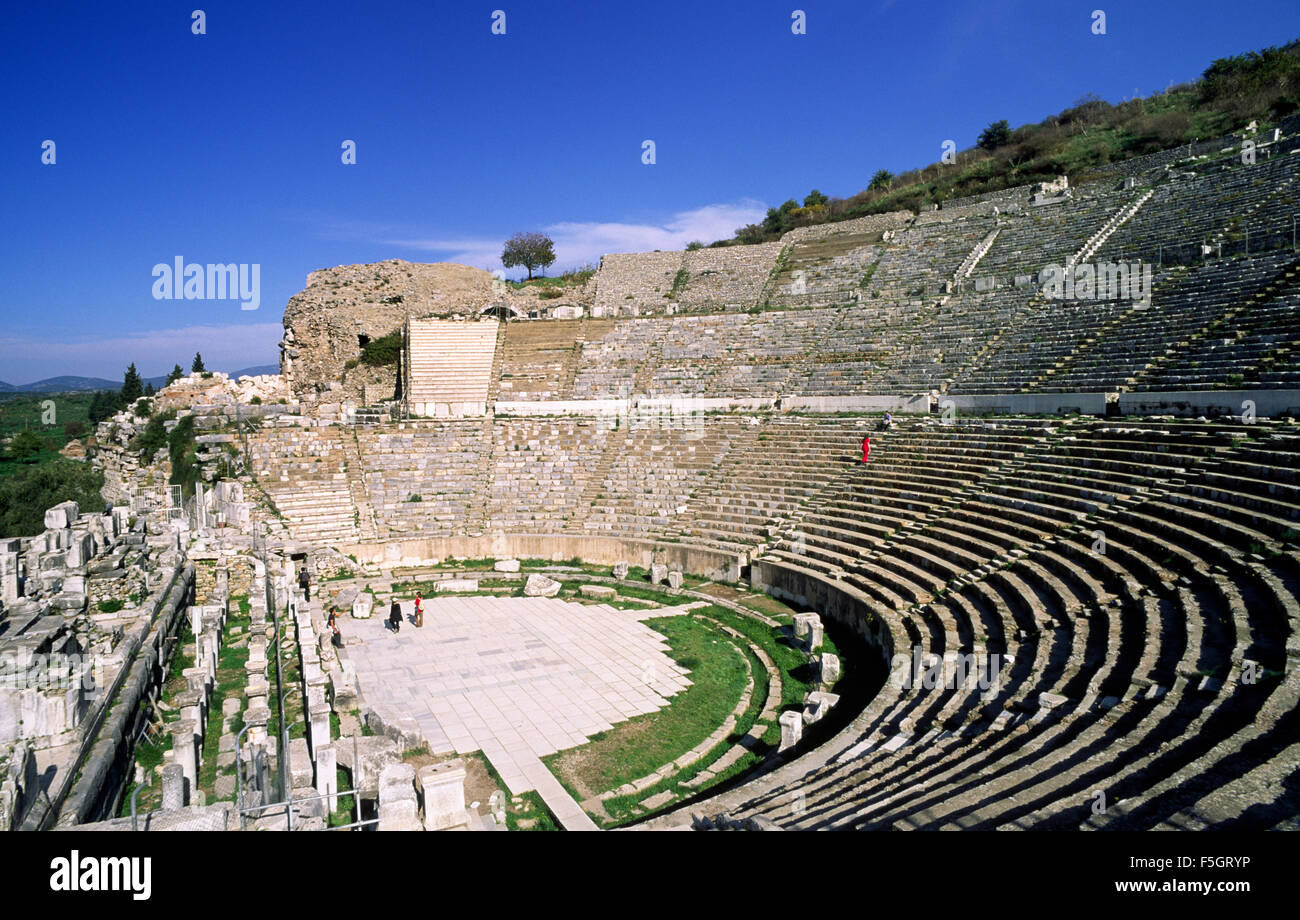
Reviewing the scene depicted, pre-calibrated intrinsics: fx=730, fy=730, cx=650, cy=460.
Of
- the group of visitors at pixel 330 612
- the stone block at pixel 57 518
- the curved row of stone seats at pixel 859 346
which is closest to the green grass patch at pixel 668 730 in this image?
the group of visitors at pixel 330 612

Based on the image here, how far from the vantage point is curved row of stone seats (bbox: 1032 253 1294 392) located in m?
16.2

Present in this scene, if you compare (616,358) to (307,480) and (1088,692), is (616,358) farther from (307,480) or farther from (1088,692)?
(1088,692)

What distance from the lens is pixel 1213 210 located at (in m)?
21.5

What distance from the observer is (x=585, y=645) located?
12.8 meters

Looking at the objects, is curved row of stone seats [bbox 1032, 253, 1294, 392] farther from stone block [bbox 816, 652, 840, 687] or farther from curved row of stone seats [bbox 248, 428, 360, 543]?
curved row of stone seats [bbox 248, 428, 360, 543]

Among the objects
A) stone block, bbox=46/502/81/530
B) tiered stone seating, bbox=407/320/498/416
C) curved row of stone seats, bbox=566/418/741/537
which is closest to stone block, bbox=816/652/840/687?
curved row of stone seats, bbox=566/418/741/537

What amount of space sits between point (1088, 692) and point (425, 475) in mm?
17755

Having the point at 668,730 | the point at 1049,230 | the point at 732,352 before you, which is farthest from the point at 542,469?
the point at 1049,230

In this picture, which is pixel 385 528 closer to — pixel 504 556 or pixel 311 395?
pixel 504 556

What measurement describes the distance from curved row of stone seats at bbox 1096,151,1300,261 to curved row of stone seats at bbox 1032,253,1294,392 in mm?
1783

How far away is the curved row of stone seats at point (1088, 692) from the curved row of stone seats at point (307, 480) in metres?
14.3

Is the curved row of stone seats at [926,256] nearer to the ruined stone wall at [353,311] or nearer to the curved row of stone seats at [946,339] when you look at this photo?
the curved row of stone seats at [946,339]

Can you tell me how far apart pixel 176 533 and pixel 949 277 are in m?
25.7
